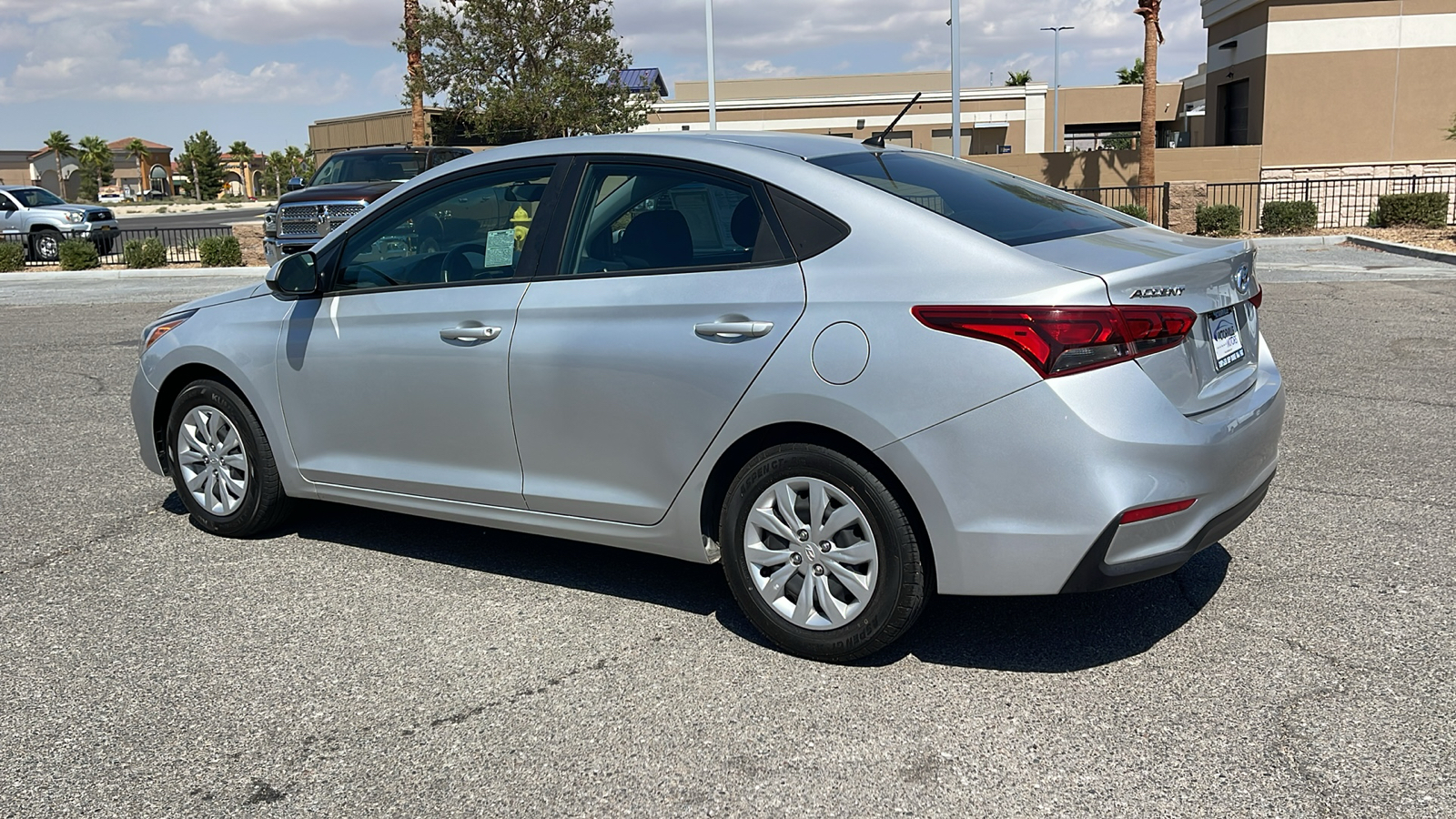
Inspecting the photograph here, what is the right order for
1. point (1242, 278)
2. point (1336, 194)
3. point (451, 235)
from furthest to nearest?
point (1336, 194) → point (451, 235) → point (1242, 278)

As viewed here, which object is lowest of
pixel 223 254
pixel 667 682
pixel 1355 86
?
pixel 667 682

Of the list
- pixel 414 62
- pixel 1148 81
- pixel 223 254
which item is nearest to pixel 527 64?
pixel 414 62

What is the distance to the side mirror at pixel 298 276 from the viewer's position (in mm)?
4992

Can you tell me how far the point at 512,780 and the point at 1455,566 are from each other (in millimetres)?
3689

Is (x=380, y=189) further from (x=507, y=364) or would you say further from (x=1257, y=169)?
(x=1257, y=169)

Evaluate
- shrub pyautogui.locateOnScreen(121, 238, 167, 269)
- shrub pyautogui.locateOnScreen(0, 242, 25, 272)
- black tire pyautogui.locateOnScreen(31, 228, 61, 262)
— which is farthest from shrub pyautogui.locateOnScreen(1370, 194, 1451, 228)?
black tire pyautogui.locateOnScreen(31, 228, 61, 262)

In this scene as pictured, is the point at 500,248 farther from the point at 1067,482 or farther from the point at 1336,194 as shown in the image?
the point at 1336,194

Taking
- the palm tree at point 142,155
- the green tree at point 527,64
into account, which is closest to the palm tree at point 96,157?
the palm tree at point 142,155

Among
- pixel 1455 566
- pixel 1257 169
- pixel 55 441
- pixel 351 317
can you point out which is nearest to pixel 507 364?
pixel 351 317

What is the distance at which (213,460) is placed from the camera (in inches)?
215

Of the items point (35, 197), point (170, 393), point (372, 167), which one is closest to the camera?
point (170, 393)

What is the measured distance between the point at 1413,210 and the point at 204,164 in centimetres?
10088

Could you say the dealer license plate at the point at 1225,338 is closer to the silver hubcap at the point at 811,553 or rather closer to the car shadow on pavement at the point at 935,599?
the car shadow on pavement at the point at 935,599

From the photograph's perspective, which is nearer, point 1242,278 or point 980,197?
point 1242,278
